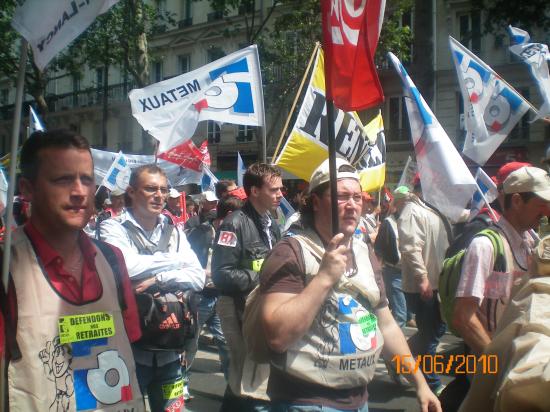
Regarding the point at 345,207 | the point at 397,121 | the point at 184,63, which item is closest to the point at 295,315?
the point at 345,207

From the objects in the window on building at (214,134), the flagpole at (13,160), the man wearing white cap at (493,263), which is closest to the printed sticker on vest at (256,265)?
the man wearing white cap at (493,263)

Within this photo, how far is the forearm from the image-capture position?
241 centimetres

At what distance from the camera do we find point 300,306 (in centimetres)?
242

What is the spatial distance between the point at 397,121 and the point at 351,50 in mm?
25160

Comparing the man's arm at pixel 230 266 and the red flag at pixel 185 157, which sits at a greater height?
the red flag at pixel 185 157

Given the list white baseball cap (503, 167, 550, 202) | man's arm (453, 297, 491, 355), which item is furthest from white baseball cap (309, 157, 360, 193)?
white baseball cap (503, 167, 550, 202)

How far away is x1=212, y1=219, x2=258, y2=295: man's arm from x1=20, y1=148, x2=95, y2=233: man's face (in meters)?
1.93

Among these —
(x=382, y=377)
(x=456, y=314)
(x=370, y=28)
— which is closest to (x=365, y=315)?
(x=456, y=314)

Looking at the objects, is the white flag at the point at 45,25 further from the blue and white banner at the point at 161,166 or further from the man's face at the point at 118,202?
the man's face at the point at 118,202

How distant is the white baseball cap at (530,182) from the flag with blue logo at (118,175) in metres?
6.48

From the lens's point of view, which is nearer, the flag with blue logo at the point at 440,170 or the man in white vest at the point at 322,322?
the man in white vest at the point at 322,322

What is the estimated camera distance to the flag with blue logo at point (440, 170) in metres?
4.11
